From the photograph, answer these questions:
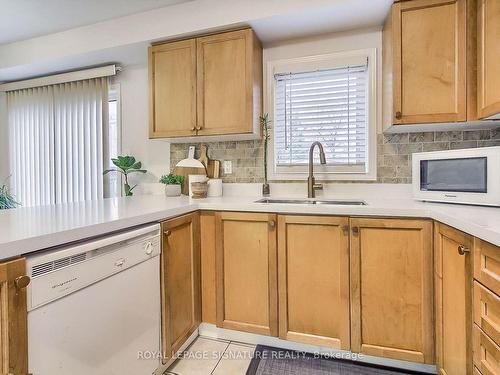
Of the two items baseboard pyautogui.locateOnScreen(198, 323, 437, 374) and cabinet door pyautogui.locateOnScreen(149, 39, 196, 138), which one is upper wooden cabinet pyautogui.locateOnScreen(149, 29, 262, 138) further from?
baseboard pyautogui.locateOnScreen(198, 323, 437, 374)

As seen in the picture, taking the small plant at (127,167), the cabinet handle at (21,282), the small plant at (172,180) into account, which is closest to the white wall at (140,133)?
the small plant at (127,167)

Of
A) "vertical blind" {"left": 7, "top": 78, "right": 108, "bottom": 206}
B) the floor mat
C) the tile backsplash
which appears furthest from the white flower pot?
the floor mat

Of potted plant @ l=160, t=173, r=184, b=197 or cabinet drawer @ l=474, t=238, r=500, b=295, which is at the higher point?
potted plant @ l=160, t=173, r=184, b=197

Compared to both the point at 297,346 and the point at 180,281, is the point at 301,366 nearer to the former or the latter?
the point at 297,346

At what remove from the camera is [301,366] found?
155 centimetres

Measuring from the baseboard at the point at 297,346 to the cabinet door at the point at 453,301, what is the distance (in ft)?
0.68

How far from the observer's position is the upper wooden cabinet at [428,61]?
5.02 ft

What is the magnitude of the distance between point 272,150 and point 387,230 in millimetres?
1087

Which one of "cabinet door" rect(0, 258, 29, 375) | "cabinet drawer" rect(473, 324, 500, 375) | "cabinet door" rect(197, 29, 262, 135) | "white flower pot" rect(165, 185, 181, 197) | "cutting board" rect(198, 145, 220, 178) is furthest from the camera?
"cutting board" rect(198, 145, 220, 178)

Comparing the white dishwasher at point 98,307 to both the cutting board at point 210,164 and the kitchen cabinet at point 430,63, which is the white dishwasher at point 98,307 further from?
the kitchen cabinet at point 430,63

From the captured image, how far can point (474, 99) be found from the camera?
59.8 inches

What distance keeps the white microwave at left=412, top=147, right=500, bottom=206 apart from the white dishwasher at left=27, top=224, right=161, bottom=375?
5.03 ft

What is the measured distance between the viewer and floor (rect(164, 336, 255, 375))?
59.7 inches

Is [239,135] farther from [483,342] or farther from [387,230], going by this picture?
[483,342]
